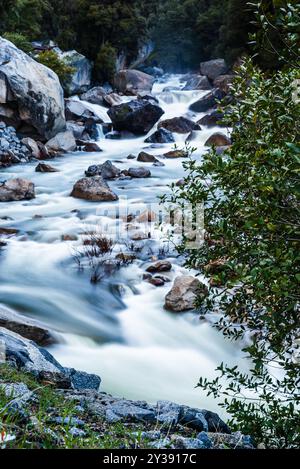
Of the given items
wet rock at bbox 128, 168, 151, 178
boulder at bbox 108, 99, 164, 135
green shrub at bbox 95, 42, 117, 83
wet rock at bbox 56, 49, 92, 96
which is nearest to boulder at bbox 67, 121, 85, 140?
A: boulder at bbox 108, 99, 164, 135

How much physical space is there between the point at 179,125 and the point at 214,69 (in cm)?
1376

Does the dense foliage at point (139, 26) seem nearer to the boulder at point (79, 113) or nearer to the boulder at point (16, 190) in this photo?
the boulder at point (79, 113)

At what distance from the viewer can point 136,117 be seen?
23656 mm

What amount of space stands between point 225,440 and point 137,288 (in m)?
4.82

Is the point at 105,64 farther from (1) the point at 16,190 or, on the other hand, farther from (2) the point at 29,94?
(1) the point at 16,190

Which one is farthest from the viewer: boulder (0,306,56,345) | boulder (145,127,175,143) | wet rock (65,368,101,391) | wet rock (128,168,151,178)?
boulder (145,127,175,143)

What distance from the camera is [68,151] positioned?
782 inches

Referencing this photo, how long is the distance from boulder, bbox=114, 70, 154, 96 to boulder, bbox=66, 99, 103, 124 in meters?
9.06

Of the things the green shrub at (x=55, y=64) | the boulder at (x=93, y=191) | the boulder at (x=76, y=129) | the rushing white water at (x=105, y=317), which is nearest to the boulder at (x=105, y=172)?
the boulder at (x=93, y=191)

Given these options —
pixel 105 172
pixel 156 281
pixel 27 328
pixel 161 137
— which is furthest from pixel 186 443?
pixel 161 137

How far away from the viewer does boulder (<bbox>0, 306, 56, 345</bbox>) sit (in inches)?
231

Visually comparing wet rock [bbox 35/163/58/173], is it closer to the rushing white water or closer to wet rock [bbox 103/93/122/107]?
the rushing white water

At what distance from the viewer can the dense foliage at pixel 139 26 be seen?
29.7 metres

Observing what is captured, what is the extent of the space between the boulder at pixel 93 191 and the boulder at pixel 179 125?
1085cm
